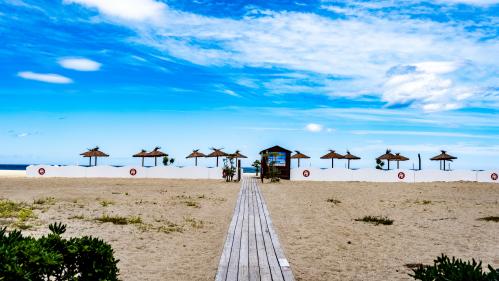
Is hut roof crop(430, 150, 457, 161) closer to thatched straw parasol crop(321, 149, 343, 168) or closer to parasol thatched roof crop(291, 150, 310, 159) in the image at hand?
thatched straw parasol crop(321, 149, 343, 168)

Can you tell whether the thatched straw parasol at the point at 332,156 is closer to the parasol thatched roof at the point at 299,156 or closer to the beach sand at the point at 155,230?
the parasol thatched roof at the point at 299,156

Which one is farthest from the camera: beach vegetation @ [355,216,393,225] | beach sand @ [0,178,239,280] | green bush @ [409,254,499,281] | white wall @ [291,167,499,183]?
white wall @ [291,167,499,183]

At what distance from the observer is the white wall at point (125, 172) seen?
1799 inches

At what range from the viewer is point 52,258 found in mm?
4738

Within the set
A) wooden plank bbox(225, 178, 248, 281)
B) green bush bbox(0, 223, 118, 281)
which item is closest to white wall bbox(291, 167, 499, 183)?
wooden plank bbox(225, 178, 248, 281)

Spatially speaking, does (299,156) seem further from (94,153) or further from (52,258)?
(52,258)

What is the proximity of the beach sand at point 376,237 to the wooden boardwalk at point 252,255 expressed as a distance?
411 mm

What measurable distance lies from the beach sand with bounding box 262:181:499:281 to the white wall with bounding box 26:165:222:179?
24920 millimetres

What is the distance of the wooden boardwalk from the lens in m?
7.79

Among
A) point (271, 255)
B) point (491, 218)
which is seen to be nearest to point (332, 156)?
point (491, 218)

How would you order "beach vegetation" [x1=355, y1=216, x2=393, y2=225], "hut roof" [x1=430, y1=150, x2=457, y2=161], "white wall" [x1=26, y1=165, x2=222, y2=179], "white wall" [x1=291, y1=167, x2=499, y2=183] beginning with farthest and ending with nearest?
→ "hut roof" [x1=430, y1=150, x2=457, y2=161] → "white wall" [x1=291, y1=167, x2=499, y2=183] → "white wall" [x1=26, y1=165, x2=222, y2=179] → "beach vegetation" [x1=355, y1=216, x2=393, y2=225]

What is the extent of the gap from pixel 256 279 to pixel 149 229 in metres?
7.31

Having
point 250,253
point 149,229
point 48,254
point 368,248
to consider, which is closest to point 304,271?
point 250,253

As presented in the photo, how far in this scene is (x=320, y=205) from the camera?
21.7 meters
